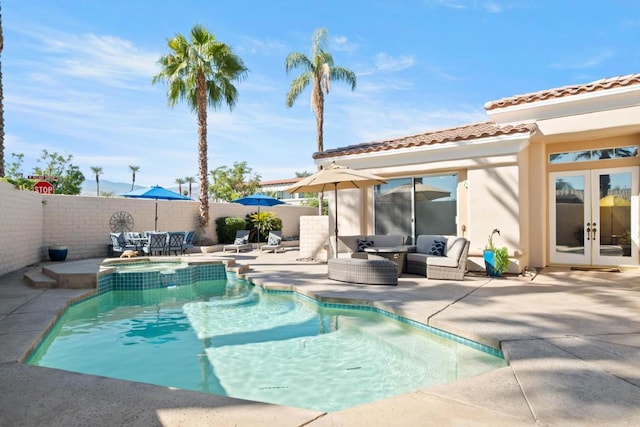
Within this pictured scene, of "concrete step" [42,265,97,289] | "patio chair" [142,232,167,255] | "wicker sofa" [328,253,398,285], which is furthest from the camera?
"patio chair" [142,232,167,255]

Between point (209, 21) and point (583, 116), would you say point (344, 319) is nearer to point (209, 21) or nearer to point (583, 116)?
point (583, 116)

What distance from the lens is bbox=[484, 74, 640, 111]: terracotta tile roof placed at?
374 inches

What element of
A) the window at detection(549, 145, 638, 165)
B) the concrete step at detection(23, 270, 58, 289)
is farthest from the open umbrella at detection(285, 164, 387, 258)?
the concrete step at detection(23, 270, 58, 289)

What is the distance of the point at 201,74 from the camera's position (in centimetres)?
1764

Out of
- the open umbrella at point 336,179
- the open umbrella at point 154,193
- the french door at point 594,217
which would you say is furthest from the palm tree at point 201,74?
the french door at point 594,217

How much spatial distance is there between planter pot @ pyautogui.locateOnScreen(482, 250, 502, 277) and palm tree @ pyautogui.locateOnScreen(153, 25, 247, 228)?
45.2ft

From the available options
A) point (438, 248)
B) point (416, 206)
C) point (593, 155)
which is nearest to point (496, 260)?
point (438, 248)

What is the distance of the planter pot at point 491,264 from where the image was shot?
9484 millimetres

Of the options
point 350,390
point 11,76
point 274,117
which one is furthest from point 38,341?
point 274,117

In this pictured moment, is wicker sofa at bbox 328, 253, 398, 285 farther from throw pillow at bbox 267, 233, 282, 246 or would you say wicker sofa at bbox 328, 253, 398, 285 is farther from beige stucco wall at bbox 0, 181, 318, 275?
beige stucco wall at bbox 0, 181, 318, 275

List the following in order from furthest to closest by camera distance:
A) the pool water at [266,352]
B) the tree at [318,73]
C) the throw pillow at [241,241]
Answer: the tree at [318,73], the throw pillow at [241,241], the pool water at [266,352]

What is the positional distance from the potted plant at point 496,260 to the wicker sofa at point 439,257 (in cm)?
77

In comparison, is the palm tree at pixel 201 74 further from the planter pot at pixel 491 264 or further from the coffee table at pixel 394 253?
the planter pot at pixel 491 264

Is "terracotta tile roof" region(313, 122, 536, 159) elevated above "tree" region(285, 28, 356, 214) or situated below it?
below
